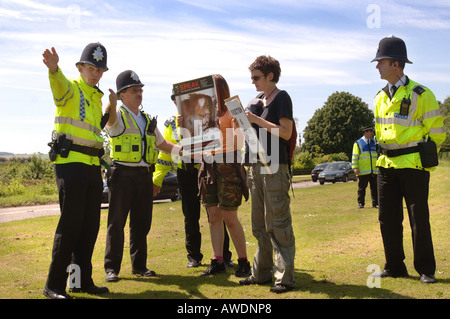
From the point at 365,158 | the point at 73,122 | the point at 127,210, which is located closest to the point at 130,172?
the point at 127,210

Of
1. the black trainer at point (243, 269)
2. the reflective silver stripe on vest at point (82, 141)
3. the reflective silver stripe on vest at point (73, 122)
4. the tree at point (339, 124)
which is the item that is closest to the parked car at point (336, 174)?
the black trainer at point (243, 269)

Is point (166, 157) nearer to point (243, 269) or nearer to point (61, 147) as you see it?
point (243, 269)

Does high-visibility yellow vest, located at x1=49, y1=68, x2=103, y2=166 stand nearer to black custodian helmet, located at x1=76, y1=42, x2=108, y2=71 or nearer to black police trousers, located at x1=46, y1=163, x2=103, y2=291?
black police trousers, located at x1=46, y1=163, x2=103, y2=291

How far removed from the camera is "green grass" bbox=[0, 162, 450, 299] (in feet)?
18.4

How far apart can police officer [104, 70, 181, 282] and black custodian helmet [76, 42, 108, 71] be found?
74cm

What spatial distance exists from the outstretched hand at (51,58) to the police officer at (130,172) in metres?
1.26

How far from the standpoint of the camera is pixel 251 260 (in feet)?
24.7

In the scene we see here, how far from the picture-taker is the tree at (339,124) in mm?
76312

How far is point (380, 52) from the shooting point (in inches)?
244

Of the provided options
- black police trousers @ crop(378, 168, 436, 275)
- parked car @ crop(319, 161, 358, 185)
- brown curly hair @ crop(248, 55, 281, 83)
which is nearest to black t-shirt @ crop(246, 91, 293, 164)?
brown curly hair @ crop(248, 55, 281, 83)

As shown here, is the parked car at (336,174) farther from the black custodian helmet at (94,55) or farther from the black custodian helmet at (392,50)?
the black custodian helmet at (94,55)

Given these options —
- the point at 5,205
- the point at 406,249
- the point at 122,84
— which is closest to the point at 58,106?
the point at 122,84

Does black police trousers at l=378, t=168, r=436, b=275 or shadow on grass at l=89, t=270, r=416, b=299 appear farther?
black police trousers at l=378, t=168, r=436, b=275

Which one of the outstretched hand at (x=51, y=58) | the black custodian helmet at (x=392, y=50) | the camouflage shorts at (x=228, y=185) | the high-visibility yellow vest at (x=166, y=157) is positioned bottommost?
the camouflage shorts at (x=228, y=185)
